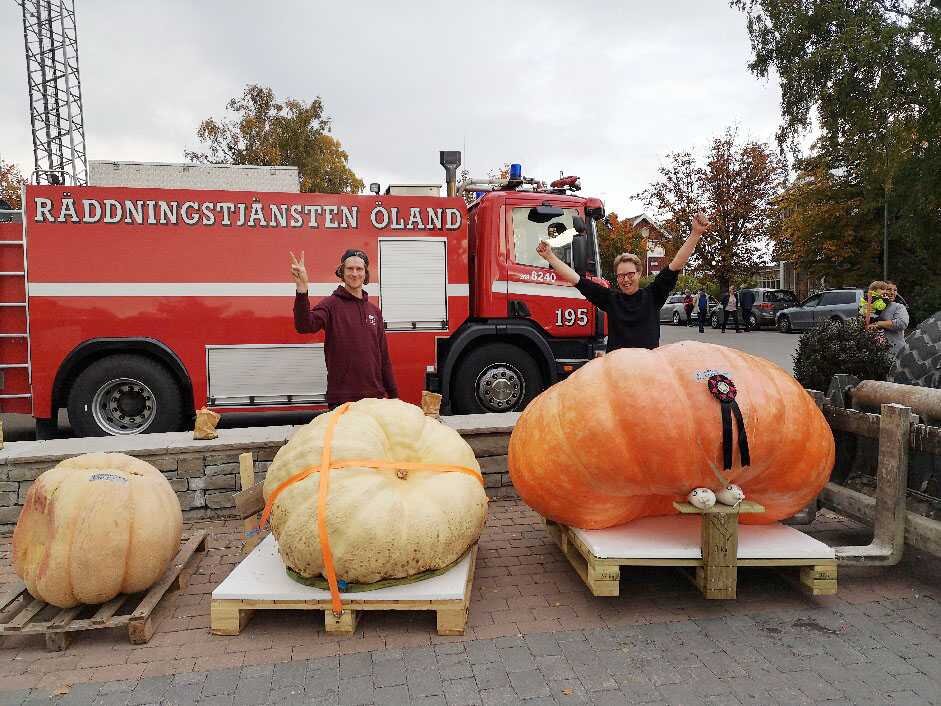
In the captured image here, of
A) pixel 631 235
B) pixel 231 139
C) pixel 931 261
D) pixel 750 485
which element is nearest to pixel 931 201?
pixel 931 261

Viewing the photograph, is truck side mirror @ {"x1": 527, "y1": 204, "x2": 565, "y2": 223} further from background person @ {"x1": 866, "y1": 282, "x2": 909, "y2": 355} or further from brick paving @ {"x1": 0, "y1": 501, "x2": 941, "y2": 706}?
brick paving @ {"x1": 0, "y1": 501, "x2": 941, "y2": 706}

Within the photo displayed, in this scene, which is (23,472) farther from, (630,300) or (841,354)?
(841,354)

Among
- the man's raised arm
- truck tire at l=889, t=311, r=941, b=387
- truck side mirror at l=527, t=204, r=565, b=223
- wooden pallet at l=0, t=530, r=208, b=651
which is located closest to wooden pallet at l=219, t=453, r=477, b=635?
wooden pallet at l=0, t=530, r=208, b=651

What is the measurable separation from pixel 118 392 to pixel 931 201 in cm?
1778

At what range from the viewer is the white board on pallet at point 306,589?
306 cm

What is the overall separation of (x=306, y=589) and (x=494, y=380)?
4.31m

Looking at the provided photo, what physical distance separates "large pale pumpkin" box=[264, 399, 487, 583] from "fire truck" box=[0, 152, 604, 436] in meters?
3.62

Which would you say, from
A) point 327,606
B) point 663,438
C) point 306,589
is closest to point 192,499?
point 306,589

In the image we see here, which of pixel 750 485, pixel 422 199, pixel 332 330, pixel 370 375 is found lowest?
pixel 750 485

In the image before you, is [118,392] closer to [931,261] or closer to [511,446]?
[511,446]

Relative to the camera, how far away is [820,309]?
23500 millimetres

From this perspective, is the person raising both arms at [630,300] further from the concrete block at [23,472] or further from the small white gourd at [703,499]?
the concrete block at [23,472]

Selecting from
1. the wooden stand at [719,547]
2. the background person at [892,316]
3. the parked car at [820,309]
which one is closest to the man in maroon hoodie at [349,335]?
the wooden stand at [719,547]

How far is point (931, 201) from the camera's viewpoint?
16.0 metres
